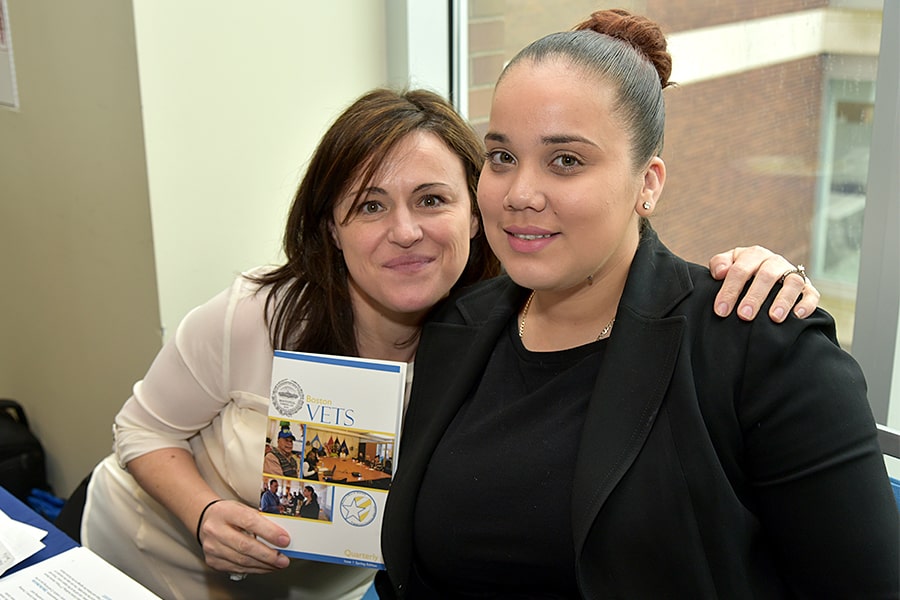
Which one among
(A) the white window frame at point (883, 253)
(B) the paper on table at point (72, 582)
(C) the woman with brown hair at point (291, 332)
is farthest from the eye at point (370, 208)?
(A) the white window frame at point (883, 253)

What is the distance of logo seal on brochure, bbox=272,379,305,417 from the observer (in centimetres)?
153

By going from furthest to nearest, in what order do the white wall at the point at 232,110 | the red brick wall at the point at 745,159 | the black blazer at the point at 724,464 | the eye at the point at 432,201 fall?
the white wall at the point at 232,110, the red brick wall at the point at 745,159, the eye at the point at 432,201, the black blazer at the point at 724,464

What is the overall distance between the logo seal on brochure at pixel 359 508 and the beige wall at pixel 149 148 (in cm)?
100

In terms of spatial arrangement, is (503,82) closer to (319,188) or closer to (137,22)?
(319,188)

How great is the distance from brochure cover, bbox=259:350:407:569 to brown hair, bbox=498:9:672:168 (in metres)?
0.54

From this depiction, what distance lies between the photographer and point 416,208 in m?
1.63

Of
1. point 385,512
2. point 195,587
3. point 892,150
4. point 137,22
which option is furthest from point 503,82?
point 195,587

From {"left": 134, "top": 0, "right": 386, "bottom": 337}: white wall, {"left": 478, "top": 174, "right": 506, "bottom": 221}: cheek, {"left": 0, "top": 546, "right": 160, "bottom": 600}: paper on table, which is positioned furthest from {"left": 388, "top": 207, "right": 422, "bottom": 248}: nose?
{"left": 134, "top": 0, "right": 386, "bottom": 337}: white wall

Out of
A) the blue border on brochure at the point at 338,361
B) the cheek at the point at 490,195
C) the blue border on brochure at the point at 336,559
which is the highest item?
the cheek at the point at 490,195

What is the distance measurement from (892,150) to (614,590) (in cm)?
98

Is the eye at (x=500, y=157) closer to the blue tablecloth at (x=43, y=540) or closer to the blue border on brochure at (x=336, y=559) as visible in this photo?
the blue border on brochure at (x=336, y=559)

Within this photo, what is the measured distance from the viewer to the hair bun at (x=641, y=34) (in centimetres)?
131

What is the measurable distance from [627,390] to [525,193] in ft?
1.00

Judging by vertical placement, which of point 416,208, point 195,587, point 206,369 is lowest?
point 195,587
